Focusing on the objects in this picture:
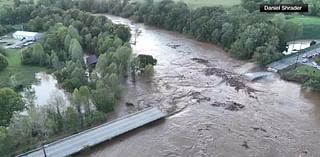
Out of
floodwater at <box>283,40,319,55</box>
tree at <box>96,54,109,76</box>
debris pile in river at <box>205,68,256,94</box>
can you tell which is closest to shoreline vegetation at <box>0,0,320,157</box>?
tree at <box>96,54,109,76</box>

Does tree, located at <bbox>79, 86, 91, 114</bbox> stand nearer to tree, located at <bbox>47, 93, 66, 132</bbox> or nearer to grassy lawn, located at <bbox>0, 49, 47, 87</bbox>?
tree, located at <bbox>47, 93, 66, 132</bbox>

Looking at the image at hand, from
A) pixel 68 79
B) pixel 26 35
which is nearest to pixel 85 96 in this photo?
pixel 68 79

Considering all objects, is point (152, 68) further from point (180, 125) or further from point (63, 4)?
point (63, 4)

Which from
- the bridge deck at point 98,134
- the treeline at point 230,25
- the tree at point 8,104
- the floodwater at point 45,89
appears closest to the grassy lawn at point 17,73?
the floodwater at point 45,89

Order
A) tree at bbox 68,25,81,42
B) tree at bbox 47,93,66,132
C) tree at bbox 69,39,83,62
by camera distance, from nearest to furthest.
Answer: tree at bbox 47,93,66,132 < tree at bbox 69,39,83,62 < tree at bbox 68,25,81,42

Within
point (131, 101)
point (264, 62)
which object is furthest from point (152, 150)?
point (264, 62)

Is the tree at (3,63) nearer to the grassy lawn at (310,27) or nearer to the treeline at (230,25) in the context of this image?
the treeline at (230,25)

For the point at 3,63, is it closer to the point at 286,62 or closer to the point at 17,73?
the point at 17,73
